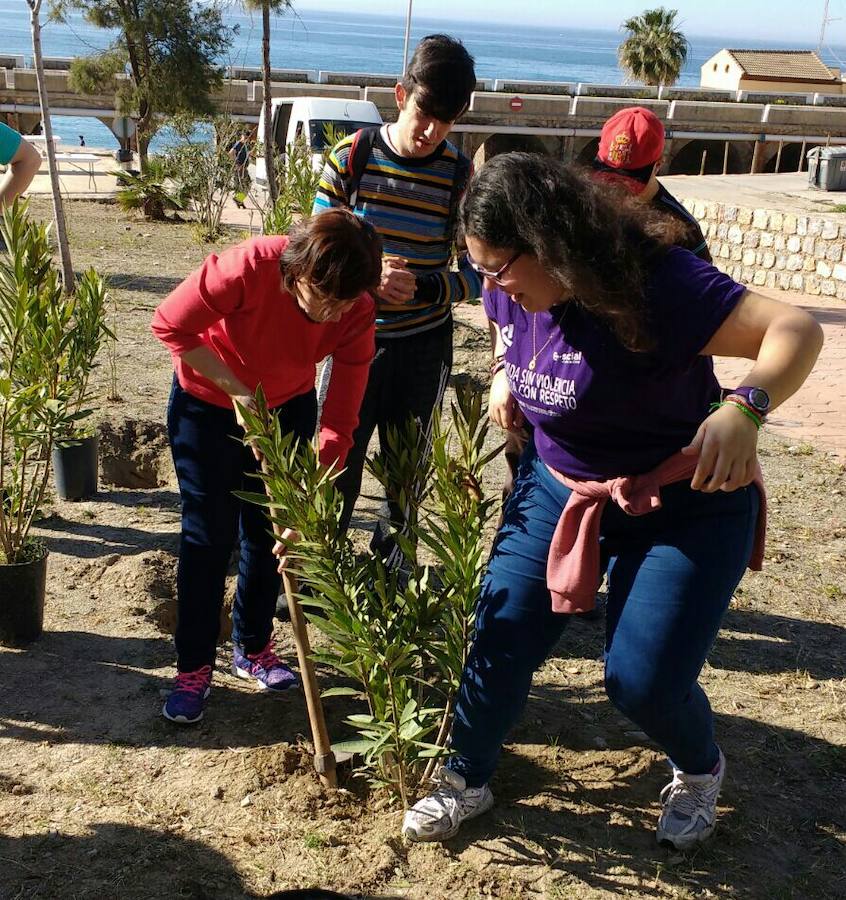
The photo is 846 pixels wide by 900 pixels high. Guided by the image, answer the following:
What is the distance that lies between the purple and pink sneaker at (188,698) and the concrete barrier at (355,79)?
31.4m

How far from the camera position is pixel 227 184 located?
14.5 metres

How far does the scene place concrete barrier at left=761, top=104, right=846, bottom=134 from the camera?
1380 inches

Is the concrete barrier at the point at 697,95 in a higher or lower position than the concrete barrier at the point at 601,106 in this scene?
higher

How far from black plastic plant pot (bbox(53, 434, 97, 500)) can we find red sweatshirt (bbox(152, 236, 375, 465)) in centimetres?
199

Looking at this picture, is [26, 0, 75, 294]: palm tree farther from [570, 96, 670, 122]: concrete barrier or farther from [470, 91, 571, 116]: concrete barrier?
[570, 96, 670, 122]: concrete barrier

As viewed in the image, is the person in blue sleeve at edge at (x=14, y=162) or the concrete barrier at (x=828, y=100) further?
the concrete barrier at (x=828, y=100)

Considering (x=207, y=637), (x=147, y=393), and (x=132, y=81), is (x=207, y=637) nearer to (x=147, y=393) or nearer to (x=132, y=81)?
(x=147, y=393)


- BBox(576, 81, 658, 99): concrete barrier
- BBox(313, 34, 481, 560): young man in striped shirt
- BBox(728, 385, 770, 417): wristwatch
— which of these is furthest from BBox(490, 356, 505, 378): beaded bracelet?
BBox(576, 81, 658, 99): concrete barrier

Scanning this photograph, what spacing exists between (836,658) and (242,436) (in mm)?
2351

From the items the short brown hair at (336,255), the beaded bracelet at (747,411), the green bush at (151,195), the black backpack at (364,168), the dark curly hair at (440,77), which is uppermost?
the dark curly hair at (440,77)

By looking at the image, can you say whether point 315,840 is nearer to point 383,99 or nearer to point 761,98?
point 383,99

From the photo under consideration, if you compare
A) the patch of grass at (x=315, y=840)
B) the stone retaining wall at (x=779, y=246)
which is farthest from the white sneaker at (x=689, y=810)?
the stone retaining wall at (x=779, y=246)

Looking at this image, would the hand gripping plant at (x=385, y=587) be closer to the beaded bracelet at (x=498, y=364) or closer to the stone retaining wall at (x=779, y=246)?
the beaded bracelet at (x=498, y=364)

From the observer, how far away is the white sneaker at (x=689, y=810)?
266 centimetres
